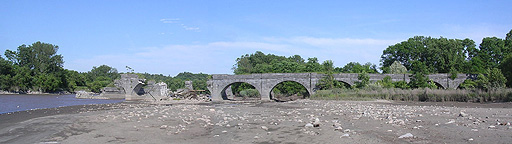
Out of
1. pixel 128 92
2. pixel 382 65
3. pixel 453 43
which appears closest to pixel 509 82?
pixel 453 43

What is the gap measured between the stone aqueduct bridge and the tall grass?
7.33 meters

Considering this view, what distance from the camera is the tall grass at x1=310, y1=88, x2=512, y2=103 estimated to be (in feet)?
83.2

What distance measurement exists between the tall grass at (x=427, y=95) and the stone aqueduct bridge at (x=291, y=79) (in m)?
7.33

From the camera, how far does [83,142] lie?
10.4 metres

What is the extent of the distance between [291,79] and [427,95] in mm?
18929

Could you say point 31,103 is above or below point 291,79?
below

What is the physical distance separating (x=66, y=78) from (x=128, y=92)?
37.3 metres

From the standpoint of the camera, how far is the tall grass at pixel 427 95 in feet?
83.2

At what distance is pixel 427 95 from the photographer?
2923cm

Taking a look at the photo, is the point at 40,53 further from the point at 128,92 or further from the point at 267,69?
the point at 267,69

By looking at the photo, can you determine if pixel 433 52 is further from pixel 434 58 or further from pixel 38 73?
pixel 38 73

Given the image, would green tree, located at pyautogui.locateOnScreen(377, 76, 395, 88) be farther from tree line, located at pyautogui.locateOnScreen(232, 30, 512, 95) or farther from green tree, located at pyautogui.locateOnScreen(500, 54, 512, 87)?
green tree, located at pyautogui.locateOnScreen(500, 54, 512, 87)

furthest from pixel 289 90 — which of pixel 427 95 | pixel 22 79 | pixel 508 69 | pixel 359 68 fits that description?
pixel 22 79

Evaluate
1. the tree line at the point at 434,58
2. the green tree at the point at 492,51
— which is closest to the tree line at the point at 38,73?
the tree line at the point at 434,58
